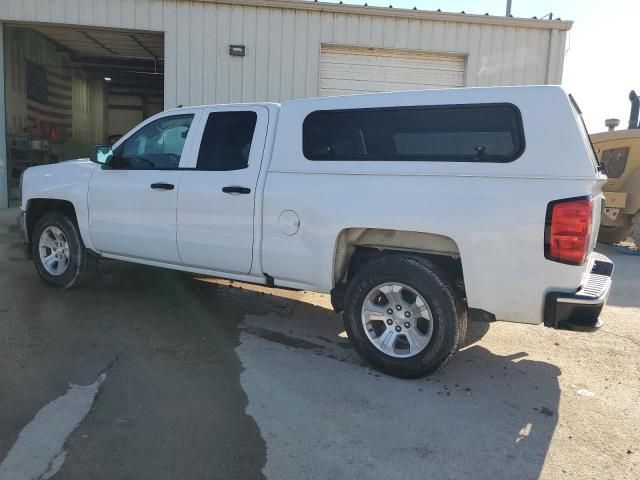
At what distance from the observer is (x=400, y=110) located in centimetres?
409

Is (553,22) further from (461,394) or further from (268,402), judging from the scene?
(268,402)

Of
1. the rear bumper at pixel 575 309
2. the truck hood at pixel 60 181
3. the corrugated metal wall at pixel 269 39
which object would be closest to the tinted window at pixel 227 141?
the truck hood at pixel 60 181

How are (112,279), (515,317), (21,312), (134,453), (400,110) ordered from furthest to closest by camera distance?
(112,279), (21,312), (400,110), (515,317), (134,453)

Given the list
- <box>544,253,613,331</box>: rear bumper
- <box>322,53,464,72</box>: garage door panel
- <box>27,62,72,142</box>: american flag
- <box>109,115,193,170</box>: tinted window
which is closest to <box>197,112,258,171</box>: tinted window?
<box>109,115,193,170</box>: tinted window

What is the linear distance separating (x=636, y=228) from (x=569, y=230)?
28.2 feet

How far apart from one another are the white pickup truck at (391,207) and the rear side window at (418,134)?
0.03 ft

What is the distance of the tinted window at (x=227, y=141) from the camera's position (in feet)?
15.6

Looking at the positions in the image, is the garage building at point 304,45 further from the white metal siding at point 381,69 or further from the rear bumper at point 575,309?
the rear bumper at point 575,309

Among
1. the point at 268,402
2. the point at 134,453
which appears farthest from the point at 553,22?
the point at 134,453

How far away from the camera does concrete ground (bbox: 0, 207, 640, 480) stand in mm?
2904

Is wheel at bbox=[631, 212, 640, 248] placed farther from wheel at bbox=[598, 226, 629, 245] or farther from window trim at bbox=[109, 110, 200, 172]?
window trim at bbox=[109, 110, 200, 172]

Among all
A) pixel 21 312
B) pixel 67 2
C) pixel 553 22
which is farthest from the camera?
pixel 553 22

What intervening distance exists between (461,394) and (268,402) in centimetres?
136

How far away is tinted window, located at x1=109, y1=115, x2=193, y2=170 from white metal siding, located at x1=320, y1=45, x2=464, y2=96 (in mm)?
6302
